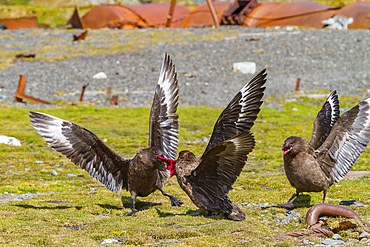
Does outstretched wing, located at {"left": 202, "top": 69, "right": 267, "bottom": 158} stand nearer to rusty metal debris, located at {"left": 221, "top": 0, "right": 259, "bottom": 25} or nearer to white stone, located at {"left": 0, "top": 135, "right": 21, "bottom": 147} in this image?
white stone, located at {"left": 0, "top": 135, "right": 21, "bottom": 147}

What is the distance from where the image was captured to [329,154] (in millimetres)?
8609

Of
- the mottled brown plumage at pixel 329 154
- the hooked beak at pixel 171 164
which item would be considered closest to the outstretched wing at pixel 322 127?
the mottled brown plumage at pixel 329 154

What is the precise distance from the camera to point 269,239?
6.77 meters

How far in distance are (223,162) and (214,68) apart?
80.6ft

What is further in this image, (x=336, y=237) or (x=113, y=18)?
(x=113, y=18)

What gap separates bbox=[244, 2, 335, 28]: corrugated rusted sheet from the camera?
40.0 metres

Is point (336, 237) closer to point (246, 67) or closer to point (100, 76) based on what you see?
point (246, 67)

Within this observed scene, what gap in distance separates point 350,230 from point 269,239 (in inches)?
45.5

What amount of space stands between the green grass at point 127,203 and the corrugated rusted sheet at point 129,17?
90.5 feet

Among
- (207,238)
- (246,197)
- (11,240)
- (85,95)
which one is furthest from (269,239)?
(85,95)

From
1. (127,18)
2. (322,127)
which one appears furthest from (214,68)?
(322,127)

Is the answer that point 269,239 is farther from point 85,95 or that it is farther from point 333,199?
point 85,95

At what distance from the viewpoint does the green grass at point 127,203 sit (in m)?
6.72

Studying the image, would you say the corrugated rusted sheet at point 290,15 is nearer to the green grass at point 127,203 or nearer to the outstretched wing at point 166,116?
the green grass at point 127,203
